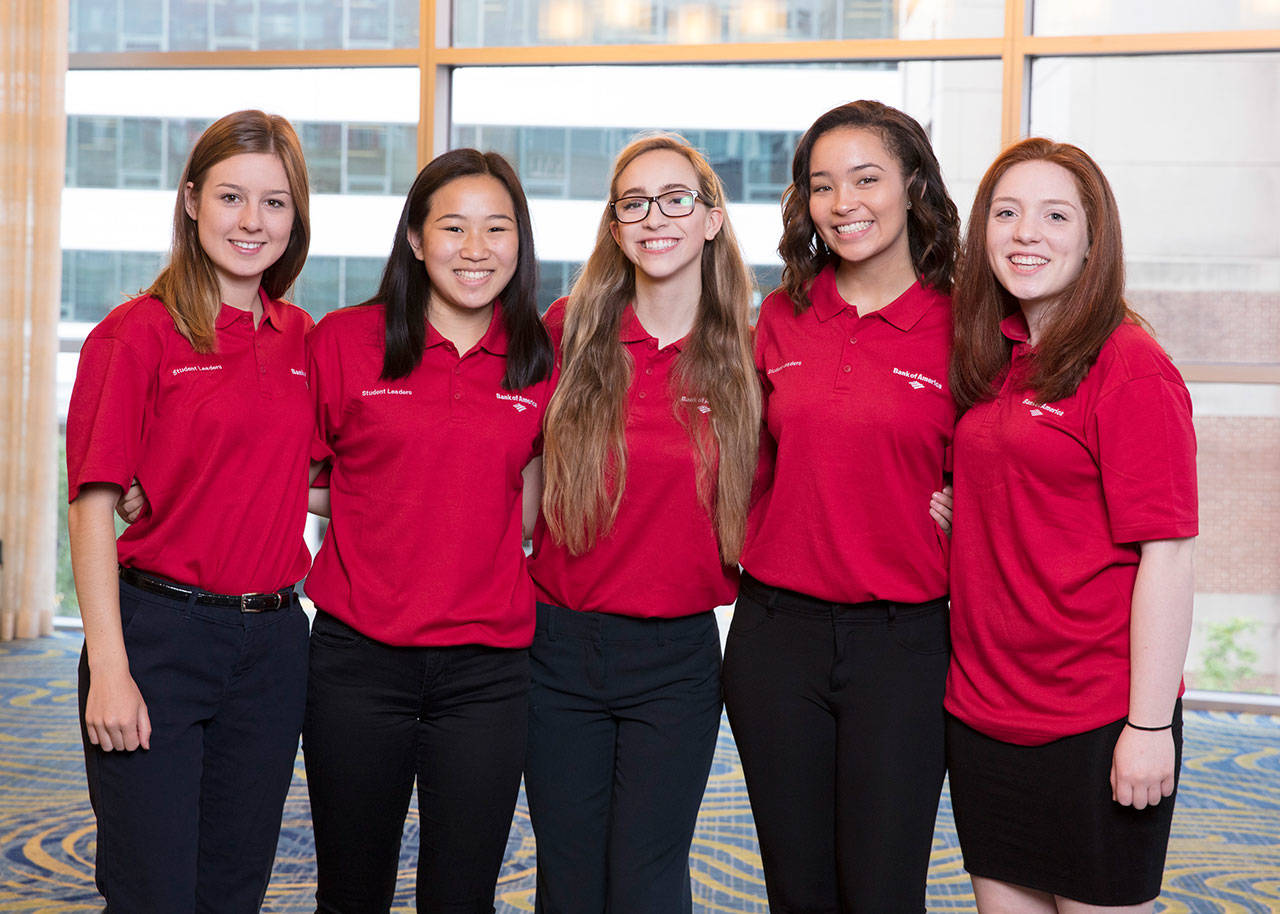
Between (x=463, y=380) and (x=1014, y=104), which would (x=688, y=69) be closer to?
(x=1014, y=104)

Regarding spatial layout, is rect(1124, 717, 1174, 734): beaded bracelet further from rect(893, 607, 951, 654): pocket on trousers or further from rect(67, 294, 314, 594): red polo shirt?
rect(67, 294, 314, 594): red polo shirt

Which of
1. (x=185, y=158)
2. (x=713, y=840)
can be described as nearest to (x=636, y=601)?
(x=713, y=840)

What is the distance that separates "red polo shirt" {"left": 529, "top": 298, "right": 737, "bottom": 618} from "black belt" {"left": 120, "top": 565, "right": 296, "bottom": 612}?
533mm

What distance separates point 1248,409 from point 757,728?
13.4 feet

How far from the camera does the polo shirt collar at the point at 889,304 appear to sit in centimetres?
223

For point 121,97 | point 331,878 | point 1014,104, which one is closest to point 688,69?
point 1014,104

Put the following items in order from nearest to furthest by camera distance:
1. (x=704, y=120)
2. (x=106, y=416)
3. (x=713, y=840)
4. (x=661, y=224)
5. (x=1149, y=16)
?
(x=106, y=416)
(x=661, y=224)
(x=713, y=840)
(x=1149, y=16)
(x=704, y=120)

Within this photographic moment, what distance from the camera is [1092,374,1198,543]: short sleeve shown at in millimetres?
1818

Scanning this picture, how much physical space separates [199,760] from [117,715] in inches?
6.7

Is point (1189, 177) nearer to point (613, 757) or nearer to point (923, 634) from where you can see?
point (923, 634)

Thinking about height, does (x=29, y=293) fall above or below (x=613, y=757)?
above

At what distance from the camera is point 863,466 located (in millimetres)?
2125

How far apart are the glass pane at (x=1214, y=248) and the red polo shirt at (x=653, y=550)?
380 cm

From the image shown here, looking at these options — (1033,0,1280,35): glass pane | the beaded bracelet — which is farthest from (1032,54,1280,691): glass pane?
the beaded bracelet
